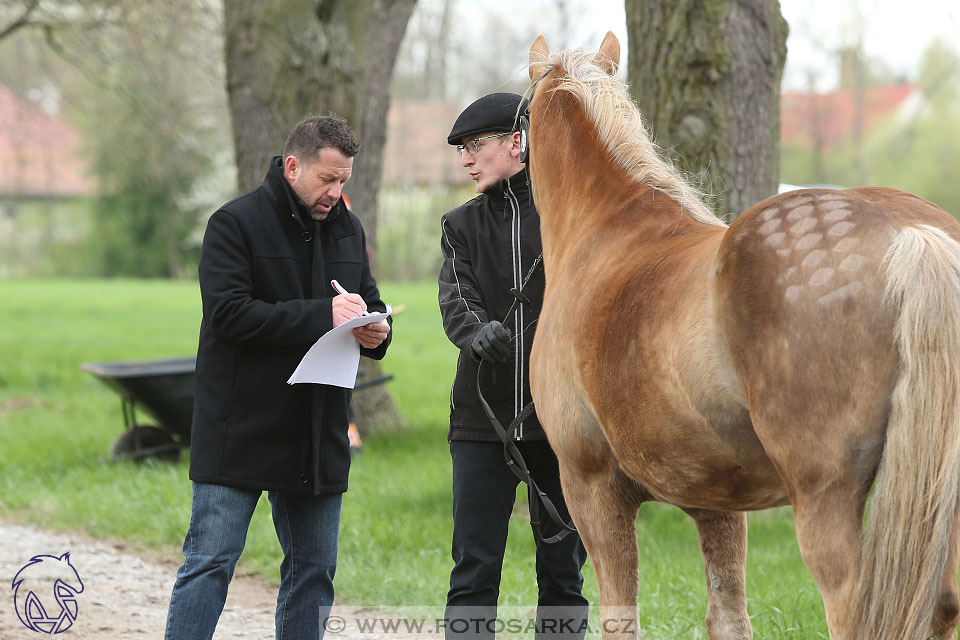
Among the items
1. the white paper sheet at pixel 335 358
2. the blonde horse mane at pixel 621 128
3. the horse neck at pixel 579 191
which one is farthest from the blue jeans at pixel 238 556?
the blonde horse mane at pixel 621 128

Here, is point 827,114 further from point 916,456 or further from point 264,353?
point 916,456

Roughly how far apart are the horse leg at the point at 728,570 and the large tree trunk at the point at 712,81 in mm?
2518

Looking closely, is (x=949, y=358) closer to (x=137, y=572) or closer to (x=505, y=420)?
(x=505, y=420)

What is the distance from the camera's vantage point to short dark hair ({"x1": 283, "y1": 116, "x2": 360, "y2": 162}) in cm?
322

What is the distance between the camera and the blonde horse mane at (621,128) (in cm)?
301

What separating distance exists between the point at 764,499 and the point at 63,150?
42057 mm

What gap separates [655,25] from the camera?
5.33m

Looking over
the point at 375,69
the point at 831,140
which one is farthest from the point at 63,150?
the point at 375,69

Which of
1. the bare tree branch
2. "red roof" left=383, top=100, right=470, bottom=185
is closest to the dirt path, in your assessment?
the bare tree branch

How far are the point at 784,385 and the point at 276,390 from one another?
1758 mm

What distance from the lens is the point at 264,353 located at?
10.7 ft

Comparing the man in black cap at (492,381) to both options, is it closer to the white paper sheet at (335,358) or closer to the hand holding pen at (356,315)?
the hand holding pen at (356,315)

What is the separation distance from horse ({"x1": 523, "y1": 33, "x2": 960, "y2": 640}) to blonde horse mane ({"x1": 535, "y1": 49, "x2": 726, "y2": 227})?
0.18 feet

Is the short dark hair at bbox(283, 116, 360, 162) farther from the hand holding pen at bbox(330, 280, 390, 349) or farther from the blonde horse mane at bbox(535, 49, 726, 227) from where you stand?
the blonde horse mane at bbox(535, 49, 726, 227)
